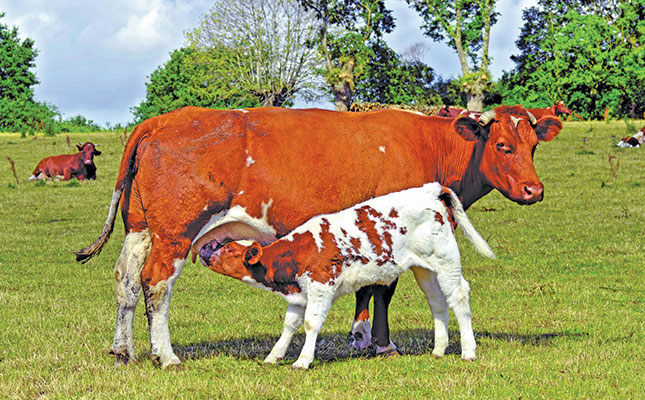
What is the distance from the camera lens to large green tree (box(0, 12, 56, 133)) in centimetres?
6525

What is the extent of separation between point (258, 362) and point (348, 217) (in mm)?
1628

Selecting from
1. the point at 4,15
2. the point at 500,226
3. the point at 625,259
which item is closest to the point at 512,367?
the point at 625,259

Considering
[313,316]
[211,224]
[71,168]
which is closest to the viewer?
[313,316]

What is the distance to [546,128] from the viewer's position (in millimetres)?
7980

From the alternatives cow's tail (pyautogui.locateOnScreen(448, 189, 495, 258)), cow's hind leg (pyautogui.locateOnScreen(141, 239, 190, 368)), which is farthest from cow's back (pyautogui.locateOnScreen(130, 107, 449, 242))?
cow's tail (pyautogui.locateOnScreen(448, 189, 495, 258))

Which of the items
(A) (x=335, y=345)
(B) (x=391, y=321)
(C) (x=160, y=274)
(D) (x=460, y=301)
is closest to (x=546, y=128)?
(D) (x=460, y=301)

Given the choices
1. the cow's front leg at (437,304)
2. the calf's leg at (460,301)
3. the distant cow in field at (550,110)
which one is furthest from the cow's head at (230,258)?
the distant cow in field at (550,110)

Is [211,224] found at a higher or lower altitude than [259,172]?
lower

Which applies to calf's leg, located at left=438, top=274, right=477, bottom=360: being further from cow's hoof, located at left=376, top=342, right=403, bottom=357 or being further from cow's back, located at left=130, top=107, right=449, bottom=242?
cow's back, located at left=130, top=107, right=449, bottom=242

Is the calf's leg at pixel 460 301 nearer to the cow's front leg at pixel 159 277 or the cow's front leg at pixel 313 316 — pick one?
the cow's front leg at pixel 313 316

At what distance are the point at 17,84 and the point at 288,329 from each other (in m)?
68.1

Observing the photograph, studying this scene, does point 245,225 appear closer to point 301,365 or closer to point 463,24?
point 301,365

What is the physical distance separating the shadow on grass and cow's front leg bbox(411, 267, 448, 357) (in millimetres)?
301

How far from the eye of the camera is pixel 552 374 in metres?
6.49
